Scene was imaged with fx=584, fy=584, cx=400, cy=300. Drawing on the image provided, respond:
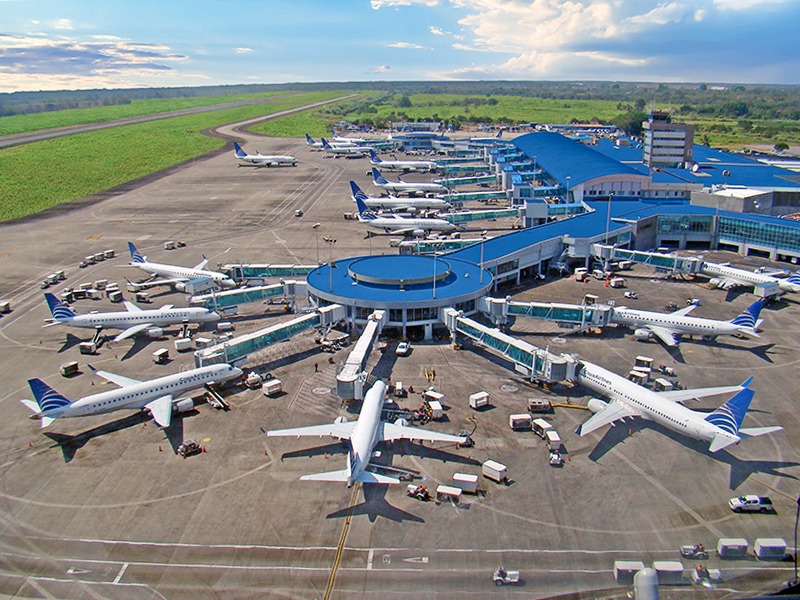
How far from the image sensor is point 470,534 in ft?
144

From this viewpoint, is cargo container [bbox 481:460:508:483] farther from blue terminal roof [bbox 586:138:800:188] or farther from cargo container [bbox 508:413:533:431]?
blue terminal roof [bbox 586:138:800:188]

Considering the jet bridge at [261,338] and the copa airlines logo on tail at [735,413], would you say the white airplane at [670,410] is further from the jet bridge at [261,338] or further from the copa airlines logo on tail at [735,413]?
the jet bridge at [261,338]

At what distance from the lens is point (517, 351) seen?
6794 centimetres

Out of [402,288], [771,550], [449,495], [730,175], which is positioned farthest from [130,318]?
[730,175]

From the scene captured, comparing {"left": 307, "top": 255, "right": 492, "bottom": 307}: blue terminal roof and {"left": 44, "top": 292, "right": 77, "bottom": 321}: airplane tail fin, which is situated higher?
{"left": 307, "top": 255, "right": 492, "bottom": 307}: blue terminal roof

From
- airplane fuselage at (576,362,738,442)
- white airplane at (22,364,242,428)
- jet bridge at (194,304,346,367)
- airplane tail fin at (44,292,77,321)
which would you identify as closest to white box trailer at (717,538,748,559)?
airplane fuselage at (576,362,738,442)

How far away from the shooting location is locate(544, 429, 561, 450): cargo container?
5375cm

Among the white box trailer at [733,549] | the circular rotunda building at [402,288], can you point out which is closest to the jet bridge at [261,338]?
the circular rotunda building at [402,288]

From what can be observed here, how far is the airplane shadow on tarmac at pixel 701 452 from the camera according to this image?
1997 inches

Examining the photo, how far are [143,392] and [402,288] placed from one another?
3715 centimetres

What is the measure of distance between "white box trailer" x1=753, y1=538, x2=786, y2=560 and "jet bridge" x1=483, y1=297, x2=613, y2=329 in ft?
129

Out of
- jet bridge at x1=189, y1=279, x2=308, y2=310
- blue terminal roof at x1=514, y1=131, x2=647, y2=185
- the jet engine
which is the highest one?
blue terminal roof at x1=514, y1=131, x2=647, y2=185

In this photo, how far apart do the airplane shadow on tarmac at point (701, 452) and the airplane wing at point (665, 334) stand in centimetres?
1833

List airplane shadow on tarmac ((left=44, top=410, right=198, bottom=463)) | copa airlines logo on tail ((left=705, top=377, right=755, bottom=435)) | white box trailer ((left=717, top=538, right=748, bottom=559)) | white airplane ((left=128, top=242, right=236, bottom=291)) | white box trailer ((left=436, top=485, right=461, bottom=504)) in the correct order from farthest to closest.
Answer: white airplane ((left=128, top=242, right=236, bottom=291)) → airplane shadow on tarmac ((left=44, top=410, right=198, bottom=463)) → copa airlines logo on tail ((left=705, top=377, right=755, bottom=435)) → white box trailer ((left=436, top=485, right=461, bottom=504)) → white box trailer ((left=717, top=538, right=748, bottom=559))
